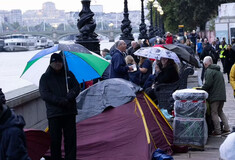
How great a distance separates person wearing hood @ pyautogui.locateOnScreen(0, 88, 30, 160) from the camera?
4.62m

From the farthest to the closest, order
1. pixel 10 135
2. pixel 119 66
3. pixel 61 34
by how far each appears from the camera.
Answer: pixel 61 34 < pixel 119 66 < pixel 10 135

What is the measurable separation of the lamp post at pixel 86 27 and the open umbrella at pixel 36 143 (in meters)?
5.33

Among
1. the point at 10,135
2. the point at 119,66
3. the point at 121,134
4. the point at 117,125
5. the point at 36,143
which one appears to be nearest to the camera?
the point at 10,135

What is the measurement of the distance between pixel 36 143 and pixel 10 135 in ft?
9.03

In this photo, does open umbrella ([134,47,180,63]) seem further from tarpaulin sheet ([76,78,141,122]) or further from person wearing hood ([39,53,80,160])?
person wearing hood ([39,53,80,160])

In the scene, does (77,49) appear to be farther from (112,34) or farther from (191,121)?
(112,34)

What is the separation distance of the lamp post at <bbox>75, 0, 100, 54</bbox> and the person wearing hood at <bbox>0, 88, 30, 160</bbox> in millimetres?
7978

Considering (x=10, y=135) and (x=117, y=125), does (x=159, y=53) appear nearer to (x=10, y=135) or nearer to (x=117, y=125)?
(x=117, y=125)

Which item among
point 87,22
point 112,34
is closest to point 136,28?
point 112,34

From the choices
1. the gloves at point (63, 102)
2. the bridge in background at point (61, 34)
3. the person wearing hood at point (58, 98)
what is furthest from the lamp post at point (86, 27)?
the bridge in background at point (61, 34)

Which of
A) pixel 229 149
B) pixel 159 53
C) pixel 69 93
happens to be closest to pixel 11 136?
pixel 229 149

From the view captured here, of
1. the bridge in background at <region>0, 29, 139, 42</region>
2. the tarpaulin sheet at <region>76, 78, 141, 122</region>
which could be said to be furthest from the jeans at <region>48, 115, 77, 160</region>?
the bridge in background at <region>0, 29, 139, 42</region>

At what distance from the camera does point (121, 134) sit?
330 inches

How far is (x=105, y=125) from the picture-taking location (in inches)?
336
